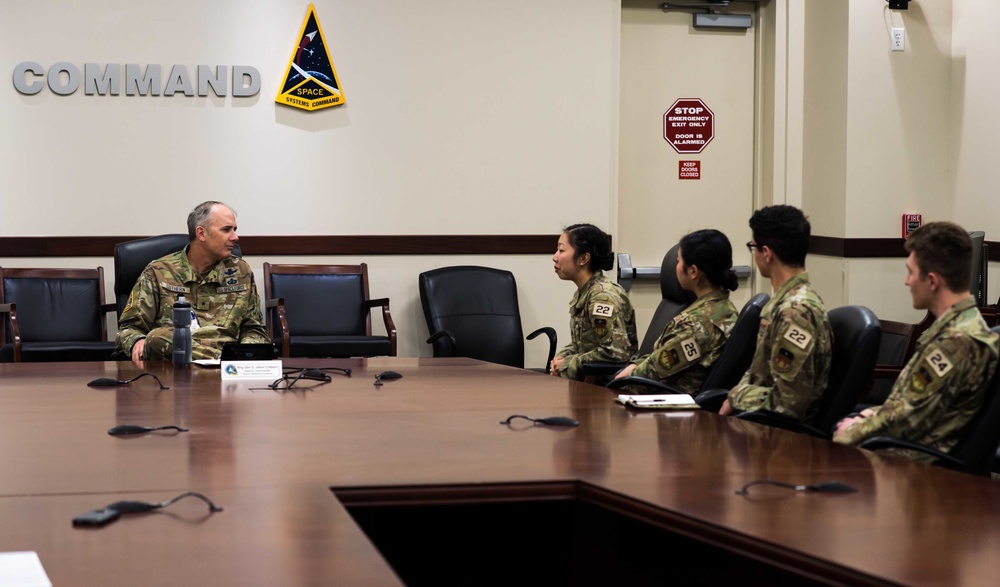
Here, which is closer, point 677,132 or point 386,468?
point 386,468

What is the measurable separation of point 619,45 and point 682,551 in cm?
523

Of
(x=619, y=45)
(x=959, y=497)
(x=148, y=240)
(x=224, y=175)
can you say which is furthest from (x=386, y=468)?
(x=619, y=45)

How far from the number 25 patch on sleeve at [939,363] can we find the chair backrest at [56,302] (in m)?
4.78

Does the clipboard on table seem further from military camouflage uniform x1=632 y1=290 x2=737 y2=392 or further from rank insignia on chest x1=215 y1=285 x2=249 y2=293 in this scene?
rank insignia on chest x1=215 y1=285 x2=249 y2=293

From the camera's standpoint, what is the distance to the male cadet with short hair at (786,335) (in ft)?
10.7

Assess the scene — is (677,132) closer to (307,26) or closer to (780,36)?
(780,36)

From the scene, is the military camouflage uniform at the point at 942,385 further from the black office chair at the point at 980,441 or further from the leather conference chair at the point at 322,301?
the leather conference chair at the point at 322,301

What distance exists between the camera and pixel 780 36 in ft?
23.2

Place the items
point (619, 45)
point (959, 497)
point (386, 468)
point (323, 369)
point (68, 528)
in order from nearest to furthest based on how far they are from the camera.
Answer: point (68, 528) < point (959, 497) < point (386, 468) < point (323, 369) < point (619, 45)

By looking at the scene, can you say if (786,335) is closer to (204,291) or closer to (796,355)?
(796,355)

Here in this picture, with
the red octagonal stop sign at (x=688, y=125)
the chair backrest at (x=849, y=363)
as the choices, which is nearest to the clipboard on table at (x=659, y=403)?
the chair backrest at (x=849, y=363)

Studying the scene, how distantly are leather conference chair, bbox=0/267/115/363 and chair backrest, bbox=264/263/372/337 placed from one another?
3.05 feet

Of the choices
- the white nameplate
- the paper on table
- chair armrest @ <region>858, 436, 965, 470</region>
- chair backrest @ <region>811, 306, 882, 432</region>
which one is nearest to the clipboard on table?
chair backrest @ <region>811, 306, 882, 432</region>

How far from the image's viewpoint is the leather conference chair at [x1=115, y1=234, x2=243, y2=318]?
581 cm
